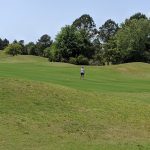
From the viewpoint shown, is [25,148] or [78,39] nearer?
[25,148]

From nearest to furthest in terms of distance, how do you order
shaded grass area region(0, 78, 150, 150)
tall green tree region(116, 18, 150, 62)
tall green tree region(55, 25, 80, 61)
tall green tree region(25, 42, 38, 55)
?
shaded grass area region(0, 78, 150, 150)
tall green tree region(116, 18, 150, 62)
tall green tree region(55, 25, 80, 61)
tall green tree region(25, 42, 38, 55)

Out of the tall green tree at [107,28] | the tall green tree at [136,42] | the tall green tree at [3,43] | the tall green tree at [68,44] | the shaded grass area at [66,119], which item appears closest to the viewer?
the shaded grass area at [66,119]

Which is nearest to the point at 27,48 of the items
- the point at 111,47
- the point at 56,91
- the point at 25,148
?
the point at 111,47

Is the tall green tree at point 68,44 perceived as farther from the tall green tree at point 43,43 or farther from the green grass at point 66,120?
the green grass at point 66,120

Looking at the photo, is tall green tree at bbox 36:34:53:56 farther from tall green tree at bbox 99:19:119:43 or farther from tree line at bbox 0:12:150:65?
tree line at bbox 0:12:150:65

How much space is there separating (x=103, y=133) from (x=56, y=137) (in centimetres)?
254

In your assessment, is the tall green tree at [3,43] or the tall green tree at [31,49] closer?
the tall green tree at [31,49]

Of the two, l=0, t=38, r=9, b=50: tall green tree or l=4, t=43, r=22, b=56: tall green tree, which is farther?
l=0, t=38, r=9, b=50: tall green tree

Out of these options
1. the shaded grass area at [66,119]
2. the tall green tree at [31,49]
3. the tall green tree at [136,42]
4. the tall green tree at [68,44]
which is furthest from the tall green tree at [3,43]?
the shaded grass area at [66,119]

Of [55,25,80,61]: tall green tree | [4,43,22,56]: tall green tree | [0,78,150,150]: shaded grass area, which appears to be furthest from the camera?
[4,43,22,56]: tall green tree

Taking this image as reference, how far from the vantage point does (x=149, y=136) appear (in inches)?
803

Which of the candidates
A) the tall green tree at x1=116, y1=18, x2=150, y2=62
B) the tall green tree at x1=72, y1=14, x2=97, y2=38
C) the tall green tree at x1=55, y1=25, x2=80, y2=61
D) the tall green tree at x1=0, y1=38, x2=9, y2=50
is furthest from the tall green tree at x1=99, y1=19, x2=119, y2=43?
the tall green tree at x1=116, y1=18, x2=150, y2=62

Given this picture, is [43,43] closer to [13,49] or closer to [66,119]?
[13,49]

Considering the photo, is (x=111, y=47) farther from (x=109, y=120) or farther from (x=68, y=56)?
(x=109, y=120)
